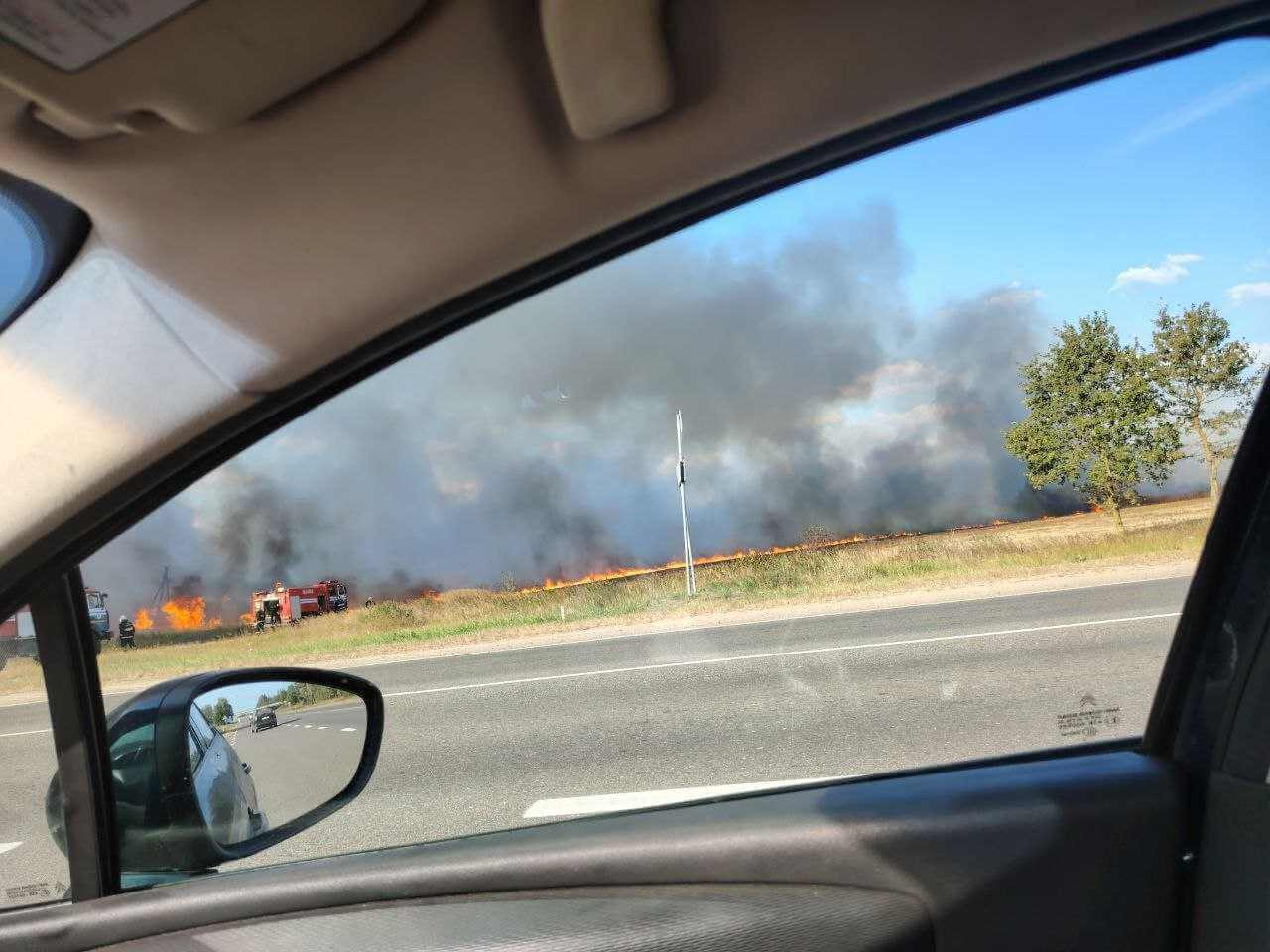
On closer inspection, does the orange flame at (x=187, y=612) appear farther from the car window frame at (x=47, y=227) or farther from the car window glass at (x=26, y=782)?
the car window frame at (x=47, y=227)

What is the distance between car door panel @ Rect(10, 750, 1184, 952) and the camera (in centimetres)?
217

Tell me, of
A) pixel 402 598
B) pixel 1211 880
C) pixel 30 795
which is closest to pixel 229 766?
pixel 30 795

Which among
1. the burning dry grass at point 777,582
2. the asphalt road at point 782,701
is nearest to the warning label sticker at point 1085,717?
the asphalt road at point 782,701

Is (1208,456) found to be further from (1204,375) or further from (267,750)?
(267,750)

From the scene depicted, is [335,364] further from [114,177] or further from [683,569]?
[683,569]

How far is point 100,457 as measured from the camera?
6.10ft

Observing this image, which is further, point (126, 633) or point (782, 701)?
point (782, 701)

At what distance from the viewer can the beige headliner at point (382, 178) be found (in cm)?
172

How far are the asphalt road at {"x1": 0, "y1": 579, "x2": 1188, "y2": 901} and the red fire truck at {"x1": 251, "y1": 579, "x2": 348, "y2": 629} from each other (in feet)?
1.01

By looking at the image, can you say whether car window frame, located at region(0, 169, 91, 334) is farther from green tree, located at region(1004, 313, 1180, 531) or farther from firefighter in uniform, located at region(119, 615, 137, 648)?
green tree, located at region(1004, 313, 1180, 531)

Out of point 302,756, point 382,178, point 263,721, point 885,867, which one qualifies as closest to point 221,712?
point 263,721

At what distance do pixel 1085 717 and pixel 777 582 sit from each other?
81cm

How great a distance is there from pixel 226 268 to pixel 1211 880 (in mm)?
2326

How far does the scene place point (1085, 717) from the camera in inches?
95.1
